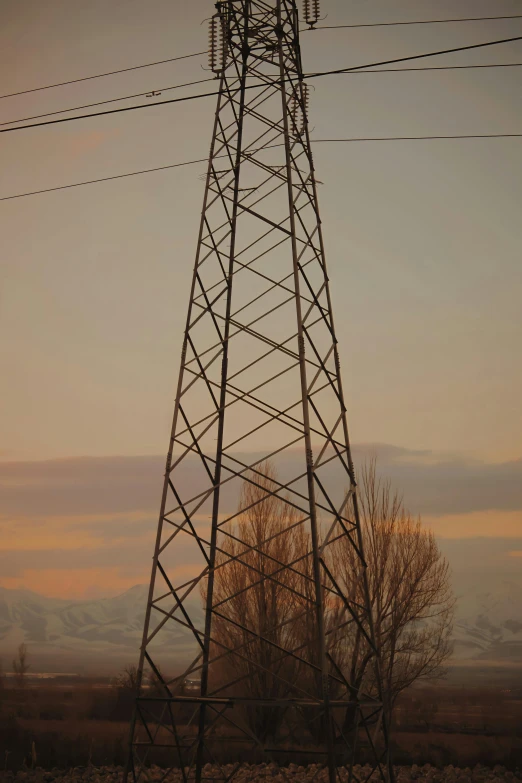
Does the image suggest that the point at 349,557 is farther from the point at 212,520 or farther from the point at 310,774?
the point at 212,520

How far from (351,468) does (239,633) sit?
532 inches

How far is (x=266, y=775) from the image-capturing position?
51.2 feet

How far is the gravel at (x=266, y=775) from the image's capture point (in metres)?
14.9

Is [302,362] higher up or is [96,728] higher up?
[302,362]

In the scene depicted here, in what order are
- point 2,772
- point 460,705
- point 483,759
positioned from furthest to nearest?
point 460,705 < point 483,759 < point 2,772

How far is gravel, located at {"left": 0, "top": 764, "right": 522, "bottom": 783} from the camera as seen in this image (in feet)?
48.9

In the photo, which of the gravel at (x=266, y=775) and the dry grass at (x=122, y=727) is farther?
the dry grass at (x=122, y=727)

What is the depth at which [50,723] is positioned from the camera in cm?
2342

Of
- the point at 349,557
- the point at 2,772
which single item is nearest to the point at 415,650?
the point at 349,557

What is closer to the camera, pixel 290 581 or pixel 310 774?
pixel 310 774

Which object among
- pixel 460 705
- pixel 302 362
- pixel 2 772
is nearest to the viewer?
pixel 302 362

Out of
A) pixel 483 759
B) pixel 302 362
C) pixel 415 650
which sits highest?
pixel 302 362

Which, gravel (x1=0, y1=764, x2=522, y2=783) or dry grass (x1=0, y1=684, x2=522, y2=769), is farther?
dry grass (x1=0, y1=684, x2=522, y2=769)

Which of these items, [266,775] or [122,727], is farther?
[122,727]
